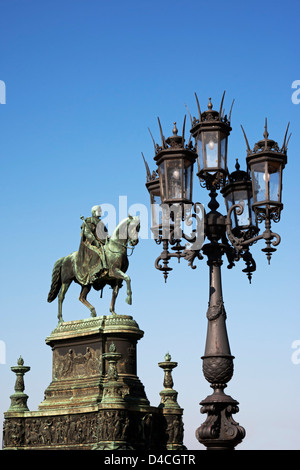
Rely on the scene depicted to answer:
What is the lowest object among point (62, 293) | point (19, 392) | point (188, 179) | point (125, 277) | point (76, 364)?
point (19, 392)

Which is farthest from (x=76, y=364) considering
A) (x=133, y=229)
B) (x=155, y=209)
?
(x=155, y=209)

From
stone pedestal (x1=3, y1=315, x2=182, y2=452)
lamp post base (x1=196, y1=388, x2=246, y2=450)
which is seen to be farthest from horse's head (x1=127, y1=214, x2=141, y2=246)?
lamp post base (x1=196, y1=388, x2=246, y2=450)

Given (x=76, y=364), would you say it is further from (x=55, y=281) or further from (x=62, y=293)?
(x=55, y=281)

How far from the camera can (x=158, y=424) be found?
2478 cm

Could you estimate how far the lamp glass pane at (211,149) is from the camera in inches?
525

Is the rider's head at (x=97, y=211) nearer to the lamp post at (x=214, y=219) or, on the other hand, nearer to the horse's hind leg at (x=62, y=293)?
the horse's hind leg at (x=62, y=293)

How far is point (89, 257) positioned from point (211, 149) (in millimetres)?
13124

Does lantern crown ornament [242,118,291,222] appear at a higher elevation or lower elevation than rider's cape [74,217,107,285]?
lower

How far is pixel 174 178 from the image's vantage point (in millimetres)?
13180

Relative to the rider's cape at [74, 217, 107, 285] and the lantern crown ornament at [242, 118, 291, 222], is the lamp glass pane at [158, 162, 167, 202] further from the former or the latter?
the rider's cape at [74, 217, 107, 285]

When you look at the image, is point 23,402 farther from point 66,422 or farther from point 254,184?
point 254,184

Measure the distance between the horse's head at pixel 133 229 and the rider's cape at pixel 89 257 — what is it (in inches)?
42.5

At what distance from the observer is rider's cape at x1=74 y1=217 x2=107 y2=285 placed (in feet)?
83.6
